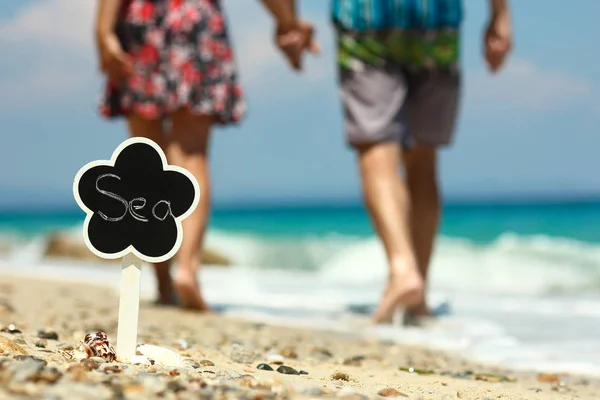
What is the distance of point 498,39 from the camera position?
3295mm

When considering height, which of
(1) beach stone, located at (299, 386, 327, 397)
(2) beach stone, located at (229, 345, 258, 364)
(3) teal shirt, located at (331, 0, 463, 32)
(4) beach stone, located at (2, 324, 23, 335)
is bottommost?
(2) beach stone, located at (229, 345, 258, 364)

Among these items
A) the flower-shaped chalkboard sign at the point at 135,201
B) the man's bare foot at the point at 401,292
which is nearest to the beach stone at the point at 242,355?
the flower-shaped chalkboard sign at the point at 135,201

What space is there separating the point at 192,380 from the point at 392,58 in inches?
80.4

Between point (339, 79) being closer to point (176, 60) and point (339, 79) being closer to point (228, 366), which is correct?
point (176, 60)

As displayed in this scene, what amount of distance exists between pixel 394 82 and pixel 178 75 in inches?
31.6

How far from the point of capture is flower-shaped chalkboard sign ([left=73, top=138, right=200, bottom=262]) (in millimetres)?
1595

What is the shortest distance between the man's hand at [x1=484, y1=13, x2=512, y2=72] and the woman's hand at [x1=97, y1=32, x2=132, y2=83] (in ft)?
4.53

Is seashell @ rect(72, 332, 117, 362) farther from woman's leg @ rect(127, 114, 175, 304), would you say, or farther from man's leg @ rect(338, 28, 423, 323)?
woman's leg @ rect(127, 114, 175, 304)

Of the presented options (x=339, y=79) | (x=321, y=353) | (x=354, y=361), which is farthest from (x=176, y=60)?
(x=354, y=361)

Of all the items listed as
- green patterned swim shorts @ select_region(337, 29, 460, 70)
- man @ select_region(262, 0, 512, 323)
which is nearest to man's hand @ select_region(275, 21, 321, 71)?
man @ select_region(262, 0, 512, 323)

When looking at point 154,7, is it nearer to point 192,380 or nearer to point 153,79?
point 153,79

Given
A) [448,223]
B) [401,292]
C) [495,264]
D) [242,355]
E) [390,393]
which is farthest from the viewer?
[448,223]

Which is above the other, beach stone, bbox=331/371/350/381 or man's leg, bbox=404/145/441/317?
man's leg, bbox=404/145/441/317

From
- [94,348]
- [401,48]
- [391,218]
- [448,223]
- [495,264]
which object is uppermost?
[401,48]
